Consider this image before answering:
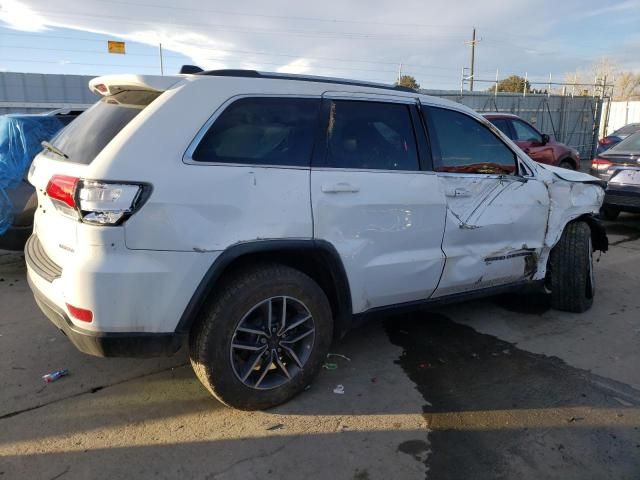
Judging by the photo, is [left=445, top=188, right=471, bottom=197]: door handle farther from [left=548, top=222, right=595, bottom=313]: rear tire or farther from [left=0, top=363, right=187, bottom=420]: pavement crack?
[left=0, top=363, right=187, bottom=420]: pavement crack

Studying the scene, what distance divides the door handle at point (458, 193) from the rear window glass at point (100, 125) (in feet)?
6.50

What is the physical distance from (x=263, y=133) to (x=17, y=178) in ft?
11.3

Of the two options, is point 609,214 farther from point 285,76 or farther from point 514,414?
point 285,76

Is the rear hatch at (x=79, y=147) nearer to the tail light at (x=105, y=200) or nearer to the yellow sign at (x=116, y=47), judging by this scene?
the tail light at (x=105, y=200)

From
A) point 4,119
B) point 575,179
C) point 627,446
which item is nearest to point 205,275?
point 627,446

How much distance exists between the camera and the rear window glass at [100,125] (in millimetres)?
2678

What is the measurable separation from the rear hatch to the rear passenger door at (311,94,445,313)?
3.37ft

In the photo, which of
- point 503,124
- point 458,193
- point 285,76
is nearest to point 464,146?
point 458,193

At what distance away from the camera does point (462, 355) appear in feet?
12.5

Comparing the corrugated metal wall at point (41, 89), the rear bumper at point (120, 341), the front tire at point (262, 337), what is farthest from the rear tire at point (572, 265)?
the corrugated metal wall at point (41, 89)

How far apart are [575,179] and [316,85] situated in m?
2.62

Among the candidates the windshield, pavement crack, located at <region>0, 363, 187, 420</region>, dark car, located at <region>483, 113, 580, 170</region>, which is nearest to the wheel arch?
pavement crack, located at <region>0, 363, 187, 420</region>

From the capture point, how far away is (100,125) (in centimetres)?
283

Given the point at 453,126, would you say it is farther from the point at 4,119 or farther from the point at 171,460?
the point at 4,119
